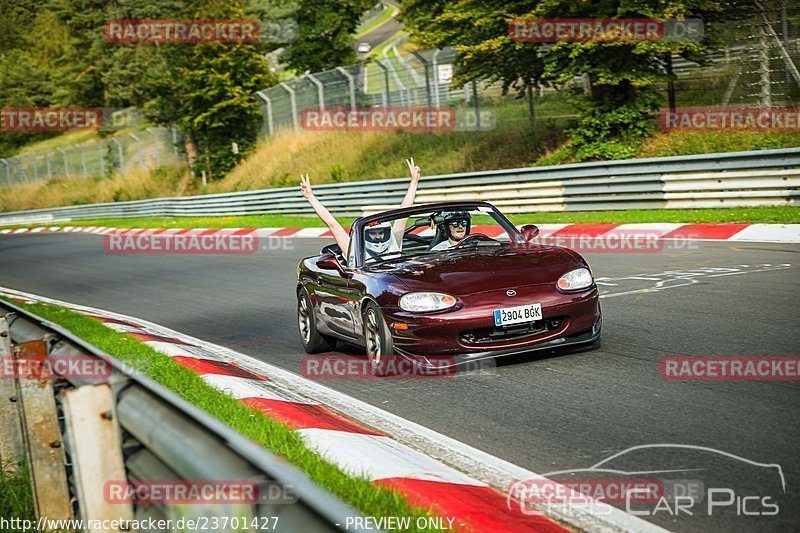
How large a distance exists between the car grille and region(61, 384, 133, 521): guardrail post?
440 cm

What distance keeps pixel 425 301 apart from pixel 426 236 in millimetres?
1666

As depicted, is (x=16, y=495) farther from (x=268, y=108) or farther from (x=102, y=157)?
(x=102, y=157)

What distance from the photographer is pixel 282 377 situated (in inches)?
333

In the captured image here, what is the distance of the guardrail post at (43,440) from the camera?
4.19 meters

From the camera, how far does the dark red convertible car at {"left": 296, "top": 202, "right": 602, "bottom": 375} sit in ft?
24.6

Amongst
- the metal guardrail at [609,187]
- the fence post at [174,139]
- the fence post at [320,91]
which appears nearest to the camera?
the metal guardrail at [609,187]

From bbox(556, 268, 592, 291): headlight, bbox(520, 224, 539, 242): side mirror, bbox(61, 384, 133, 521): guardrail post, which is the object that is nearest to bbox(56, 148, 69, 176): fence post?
bbox(520, 224, 539, 242): side mirror

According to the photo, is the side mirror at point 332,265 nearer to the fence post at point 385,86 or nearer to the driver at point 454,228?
the driver at point 454,228

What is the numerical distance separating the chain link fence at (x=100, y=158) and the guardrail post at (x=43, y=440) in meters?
43.8

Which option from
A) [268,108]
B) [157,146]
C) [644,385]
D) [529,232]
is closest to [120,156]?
[157,146]

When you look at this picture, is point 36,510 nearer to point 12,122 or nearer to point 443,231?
point 443,231

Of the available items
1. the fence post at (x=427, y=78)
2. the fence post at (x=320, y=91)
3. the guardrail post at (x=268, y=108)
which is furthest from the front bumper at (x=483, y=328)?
the guardrail post at (x=268, y=108)

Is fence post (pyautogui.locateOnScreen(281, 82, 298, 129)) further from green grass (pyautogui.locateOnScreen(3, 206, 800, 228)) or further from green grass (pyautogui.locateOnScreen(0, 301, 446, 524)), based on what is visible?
green grass (pyautogui.locateOnScreen(0, 301, 446, 524))

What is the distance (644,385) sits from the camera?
670 centimetres
